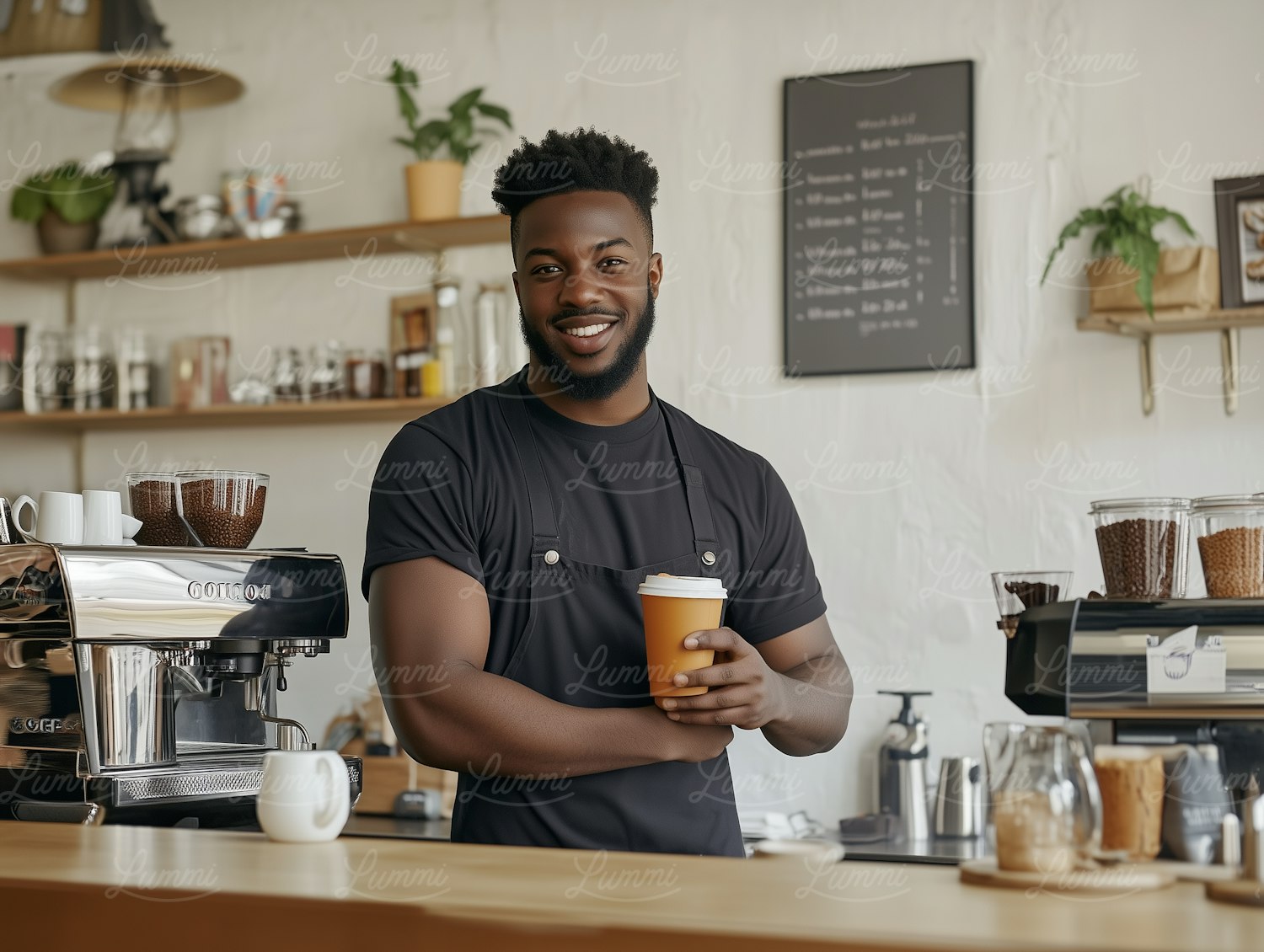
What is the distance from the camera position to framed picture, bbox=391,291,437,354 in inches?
150

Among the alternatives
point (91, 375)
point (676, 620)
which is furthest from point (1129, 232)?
point (91, 375)

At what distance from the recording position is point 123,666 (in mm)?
1921

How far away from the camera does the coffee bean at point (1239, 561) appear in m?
2.04

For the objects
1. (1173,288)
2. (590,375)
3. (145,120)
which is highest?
(145,120)

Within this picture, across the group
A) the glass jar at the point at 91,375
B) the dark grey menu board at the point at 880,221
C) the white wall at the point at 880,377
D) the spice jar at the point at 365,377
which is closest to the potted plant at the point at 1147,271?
the white wall at the point at 880,377

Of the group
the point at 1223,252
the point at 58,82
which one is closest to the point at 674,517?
the point at 1223,252

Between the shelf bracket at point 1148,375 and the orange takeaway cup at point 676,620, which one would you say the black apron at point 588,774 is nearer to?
the orange takeaway cup at point 676,620

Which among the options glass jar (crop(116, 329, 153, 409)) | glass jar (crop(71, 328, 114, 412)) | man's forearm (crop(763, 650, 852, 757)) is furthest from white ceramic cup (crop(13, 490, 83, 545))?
glass jar (crop(71, 328, 114, 412))

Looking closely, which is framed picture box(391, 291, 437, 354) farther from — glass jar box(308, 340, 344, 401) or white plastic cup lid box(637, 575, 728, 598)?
white plastic cup lid box(637, 575, 728, 598)

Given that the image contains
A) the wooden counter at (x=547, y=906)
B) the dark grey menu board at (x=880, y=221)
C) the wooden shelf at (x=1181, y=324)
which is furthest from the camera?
the dark grey menu board at (x=880, y=221)

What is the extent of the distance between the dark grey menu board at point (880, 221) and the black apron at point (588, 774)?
5.56ft

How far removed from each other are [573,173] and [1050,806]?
3.71ft

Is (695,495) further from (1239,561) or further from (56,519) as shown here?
(56,519)

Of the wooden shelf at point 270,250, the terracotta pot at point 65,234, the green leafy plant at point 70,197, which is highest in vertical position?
the green leafy plant at point 70,197
